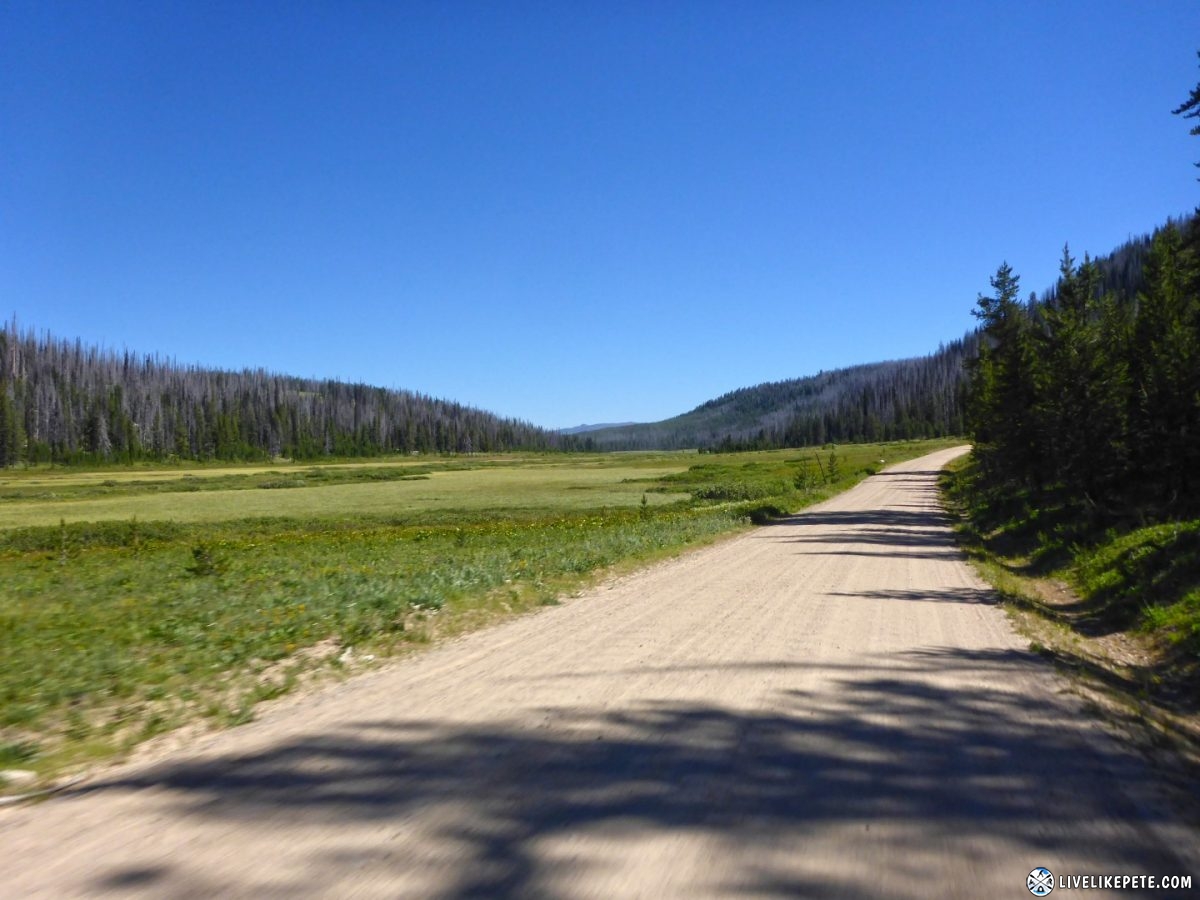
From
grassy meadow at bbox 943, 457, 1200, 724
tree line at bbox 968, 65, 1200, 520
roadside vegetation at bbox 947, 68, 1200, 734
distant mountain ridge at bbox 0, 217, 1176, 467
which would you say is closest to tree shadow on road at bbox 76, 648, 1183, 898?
grassy meadow at bbox 943, 457, 1200, 724

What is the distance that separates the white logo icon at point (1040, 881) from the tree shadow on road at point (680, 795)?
0.05 meters

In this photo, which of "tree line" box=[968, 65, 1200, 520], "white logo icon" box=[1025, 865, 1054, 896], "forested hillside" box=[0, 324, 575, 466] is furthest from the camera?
"forested hillside" box=[0, 324, 575, 466]

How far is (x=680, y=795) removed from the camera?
15.5ft

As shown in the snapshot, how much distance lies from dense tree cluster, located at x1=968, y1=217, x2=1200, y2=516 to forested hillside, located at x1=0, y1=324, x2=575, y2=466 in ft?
439

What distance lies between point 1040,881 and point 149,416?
565 feet

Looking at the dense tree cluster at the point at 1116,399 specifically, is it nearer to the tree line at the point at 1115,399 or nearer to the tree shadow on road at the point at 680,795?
the tree line at the point at 1115,399

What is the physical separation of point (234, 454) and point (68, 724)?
514 ft

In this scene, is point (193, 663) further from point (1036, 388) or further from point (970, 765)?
point (1036, 388)

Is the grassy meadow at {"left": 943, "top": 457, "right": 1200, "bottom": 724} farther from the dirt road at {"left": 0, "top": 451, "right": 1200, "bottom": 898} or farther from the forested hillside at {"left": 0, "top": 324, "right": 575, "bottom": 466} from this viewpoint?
the forested hillside at {"left": 0, "top": 324, "right": 575, "bottom": 466}

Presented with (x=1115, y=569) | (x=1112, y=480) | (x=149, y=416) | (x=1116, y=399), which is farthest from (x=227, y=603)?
(x=149, y=416)

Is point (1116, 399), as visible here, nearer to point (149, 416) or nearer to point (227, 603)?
point (227, 603)

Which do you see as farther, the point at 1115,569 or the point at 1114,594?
the point at 1115,569

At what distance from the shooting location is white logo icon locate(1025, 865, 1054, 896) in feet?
12.2

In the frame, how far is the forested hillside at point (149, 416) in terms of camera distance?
134m
